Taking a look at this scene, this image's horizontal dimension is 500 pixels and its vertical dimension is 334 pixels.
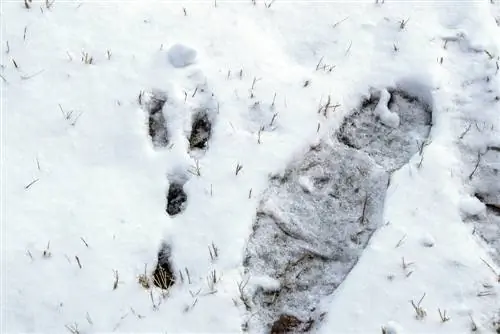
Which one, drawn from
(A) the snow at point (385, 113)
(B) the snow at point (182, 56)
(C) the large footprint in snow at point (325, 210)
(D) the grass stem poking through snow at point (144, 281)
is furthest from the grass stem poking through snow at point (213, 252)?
(A) the snow at point (385, 113)

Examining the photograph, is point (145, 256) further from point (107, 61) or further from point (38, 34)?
point (38, 34)

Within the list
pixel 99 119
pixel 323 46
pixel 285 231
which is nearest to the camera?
pixel 285 231

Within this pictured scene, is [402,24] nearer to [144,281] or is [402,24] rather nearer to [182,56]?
[182,56]

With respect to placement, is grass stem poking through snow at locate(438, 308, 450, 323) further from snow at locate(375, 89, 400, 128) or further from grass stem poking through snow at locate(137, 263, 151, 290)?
grass stem poking through snow at locate(137, 263, 151, 290)

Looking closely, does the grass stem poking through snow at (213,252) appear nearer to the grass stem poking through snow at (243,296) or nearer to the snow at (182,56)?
the grass stem poking through snow at (243,296)

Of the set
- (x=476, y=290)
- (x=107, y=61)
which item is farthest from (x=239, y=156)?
(x=476, y=290)

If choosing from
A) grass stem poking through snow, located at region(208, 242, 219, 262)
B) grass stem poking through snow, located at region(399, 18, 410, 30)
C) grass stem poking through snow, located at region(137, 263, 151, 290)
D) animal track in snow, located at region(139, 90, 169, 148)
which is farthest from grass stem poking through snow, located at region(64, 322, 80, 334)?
grass stem poking through snow, located at region(399, 18, 410, 30)
